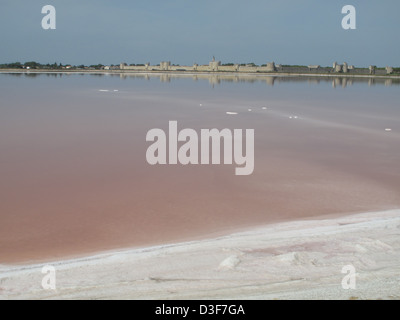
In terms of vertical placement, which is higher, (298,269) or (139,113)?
(139,113)

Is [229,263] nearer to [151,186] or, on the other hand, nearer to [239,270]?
[239,270]

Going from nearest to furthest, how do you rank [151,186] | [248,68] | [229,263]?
[229,263] → [151,186] → [248,68]

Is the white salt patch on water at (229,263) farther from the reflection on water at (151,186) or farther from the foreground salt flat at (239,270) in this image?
the reflection on water at (151,186)

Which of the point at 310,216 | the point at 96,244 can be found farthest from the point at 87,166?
the point at 310,216

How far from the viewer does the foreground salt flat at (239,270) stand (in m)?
4.06

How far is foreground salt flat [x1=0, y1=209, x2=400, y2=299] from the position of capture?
4.06m

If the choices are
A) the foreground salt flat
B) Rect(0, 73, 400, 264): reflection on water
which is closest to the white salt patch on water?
the foreground salt flat

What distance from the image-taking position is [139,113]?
21.2 meters

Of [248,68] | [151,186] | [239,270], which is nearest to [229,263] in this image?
[239,270]

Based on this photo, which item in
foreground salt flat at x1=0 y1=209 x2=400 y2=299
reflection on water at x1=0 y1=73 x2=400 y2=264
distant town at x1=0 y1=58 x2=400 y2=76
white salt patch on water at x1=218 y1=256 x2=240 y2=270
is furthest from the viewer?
distant town at x1=0 y1=58 x2=400 y2=76

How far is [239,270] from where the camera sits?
4633 millimetres

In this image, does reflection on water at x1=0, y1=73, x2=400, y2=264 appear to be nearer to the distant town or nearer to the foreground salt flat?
the foreground salt flat

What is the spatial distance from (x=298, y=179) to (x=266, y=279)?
5.18 metres
